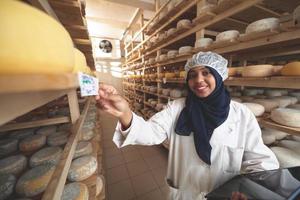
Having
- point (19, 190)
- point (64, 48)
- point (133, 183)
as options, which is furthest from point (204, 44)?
point (133, 183)

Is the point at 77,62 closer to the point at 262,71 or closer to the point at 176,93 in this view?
the point at 262,71

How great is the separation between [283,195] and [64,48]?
1009 mm

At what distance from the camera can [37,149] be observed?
0.86m

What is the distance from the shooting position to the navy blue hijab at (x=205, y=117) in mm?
861

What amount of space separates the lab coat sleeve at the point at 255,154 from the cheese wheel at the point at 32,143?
4.16ft

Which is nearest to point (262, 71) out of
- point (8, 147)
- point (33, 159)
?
point (33, 159)

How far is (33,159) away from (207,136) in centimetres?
97

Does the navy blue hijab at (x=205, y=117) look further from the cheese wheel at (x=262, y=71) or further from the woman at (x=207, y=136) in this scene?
the cheese wheel at (x=262, y=71)

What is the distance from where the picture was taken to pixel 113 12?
393 centimetres

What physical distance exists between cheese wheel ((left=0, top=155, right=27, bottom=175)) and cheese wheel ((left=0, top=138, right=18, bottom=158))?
3.3 inches

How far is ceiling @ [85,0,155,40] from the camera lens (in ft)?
10.4

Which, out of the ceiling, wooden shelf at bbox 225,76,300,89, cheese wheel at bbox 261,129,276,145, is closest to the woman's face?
wooden shelf at bbox 225,76,300,89

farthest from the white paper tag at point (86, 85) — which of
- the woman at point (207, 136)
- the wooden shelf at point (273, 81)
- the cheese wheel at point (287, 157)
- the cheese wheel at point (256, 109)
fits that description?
the cheese wheel at point (287, 157)

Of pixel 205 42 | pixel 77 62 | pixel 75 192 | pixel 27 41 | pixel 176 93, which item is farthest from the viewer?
pixel 176 93
